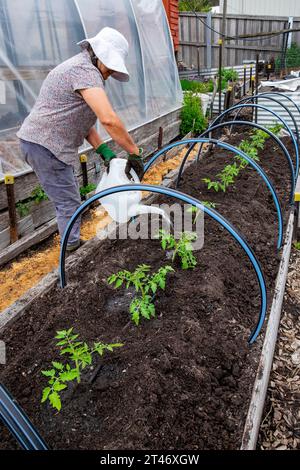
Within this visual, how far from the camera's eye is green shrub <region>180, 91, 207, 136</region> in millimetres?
8953

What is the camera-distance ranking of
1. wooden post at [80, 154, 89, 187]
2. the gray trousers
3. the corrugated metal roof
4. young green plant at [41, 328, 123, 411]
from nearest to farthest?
1. young green plant at [41, 328, 123, 411]
2. the gray trousers
3. wooden post at [80, 154, 89, 187]
4. the corrugated metal roof

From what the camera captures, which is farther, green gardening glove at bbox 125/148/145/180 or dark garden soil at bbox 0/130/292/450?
green gardening glove at bbox 125/148/145/180

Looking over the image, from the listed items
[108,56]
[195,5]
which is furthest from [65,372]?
[195,5]

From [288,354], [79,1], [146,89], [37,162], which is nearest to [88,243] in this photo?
[37,162]

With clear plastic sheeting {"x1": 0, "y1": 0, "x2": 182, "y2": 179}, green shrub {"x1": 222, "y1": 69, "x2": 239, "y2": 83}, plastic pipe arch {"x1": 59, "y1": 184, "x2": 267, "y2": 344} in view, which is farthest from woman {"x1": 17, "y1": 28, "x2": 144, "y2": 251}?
green shrub {"x1": 222, "y1": 69, "x2": 239, "y2": 83}

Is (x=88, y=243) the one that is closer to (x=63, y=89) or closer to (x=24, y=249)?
(x=24, y=249)

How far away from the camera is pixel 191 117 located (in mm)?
8977

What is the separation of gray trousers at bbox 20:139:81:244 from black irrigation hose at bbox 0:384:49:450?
2.36 metres

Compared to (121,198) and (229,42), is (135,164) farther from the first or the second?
(229,42)

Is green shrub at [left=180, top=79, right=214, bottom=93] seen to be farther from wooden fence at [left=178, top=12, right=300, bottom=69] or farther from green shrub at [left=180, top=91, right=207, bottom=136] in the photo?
wooden fence at [left=178, top=12, right=300, bottom=69]

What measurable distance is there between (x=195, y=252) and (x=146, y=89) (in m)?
4.71

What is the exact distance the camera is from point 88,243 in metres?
3.66

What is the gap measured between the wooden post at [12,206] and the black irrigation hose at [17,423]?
293cm
